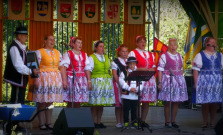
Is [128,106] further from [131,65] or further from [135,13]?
[135,13]

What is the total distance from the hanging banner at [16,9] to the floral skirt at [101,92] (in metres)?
2.78

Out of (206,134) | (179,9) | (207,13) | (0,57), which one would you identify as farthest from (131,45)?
(179,9)

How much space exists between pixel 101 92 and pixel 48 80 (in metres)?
0.97

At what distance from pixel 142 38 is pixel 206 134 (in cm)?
196

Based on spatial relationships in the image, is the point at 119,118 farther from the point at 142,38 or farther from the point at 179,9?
the point at 179,9

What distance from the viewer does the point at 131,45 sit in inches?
444

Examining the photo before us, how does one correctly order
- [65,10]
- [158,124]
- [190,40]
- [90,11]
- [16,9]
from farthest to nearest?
[190,40], [90,11], [65,10], [16,9], [158,124]

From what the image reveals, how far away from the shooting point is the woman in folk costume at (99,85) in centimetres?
857

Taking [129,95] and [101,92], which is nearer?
[129,95]

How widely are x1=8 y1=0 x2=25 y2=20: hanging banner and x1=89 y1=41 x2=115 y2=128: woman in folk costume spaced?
8.39 ft

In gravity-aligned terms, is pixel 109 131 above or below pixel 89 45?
below

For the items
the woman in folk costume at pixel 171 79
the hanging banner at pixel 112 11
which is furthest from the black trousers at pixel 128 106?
the hanging banner at pixel 112 11

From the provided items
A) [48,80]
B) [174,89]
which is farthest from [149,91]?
[48,80]

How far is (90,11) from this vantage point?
1099cm
